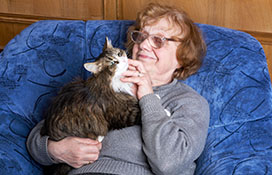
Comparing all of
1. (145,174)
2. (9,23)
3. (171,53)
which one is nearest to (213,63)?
(171,53)

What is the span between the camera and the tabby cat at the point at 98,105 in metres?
1.46

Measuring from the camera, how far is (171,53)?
1665 mm

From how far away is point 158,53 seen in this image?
5.30ft

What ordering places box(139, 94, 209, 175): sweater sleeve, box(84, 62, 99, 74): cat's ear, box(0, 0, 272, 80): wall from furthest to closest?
box(0, 0, 272, 80): wall, box(84, 62, 99, 74): cat's ear, box(139, 94, 209, 175): sweater sleeve

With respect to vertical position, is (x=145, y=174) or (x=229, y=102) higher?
(x=229, y=102)

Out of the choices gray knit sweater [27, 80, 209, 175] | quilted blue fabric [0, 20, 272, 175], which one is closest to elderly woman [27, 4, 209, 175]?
gray knit sweater [27, 80, 209, 175]

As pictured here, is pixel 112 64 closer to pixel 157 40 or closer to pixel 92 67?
pixel 92 67

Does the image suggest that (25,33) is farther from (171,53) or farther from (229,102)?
(229,102)

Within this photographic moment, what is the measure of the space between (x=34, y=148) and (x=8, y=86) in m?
0.46

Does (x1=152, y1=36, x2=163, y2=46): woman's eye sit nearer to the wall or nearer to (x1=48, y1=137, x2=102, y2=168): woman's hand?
(x1=48, y1=137, x2=102, y2=168): woman's hand

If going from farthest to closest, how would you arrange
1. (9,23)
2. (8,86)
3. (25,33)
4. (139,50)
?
1. (9,23)
2. (25,33)
3. (8,86)
4. (139,50)

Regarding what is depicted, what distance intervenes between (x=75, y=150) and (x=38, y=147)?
0.22 m

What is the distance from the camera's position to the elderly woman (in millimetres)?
1358

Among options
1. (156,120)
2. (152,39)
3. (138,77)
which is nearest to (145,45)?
(152,39)
